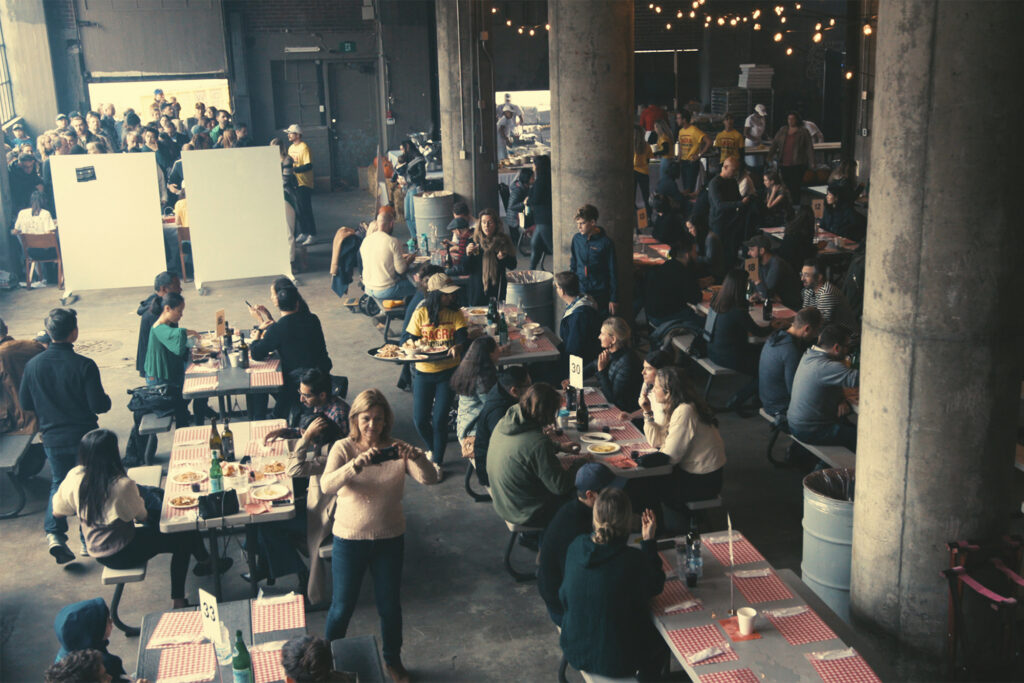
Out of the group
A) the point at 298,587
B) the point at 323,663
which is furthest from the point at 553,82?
the point at 323,663

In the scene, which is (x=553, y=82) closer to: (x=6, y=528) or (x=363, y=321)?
(x=363, y=321)

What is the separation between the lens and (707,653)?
14.9 feet

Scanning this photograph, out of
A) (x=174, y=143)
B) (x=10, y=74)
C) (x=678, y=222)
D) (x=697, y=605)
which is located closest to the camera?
A: (x=697, y=605)

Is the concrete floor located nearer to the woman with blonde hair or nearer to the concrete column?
the woman with blonde hair

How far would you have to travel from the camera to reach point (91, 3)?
2159cm

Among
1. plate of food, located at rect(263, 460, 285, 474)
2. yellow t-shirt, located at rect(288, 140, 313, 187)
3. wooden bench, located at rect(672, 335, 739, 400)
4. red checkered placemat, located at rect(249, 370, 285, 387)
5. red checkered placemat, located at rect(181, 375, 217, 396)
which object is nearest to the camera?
plate of food, located at rect(263, 460, 285, 474)

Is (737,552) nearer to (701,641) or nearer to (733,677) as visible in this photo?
(701,641)

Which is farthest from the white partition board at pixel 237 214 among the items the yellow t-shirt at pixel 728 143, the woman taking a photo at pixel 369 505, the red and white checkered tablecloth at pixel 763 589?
the red and white checkered tablecloth at pixel 763 589

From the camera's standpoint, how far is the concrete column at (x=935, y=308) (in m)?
4.52

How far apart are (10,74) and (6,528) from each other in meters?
16.3

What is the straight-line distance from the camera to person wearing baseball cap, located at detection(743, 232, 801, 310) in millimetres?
9844

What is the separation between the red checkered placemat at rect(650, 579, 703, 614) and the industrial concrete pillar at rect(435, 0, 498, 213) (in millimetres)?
11672

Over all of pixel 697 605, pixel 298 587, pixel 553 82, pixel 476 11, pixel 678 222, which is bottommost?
pixel 298 587

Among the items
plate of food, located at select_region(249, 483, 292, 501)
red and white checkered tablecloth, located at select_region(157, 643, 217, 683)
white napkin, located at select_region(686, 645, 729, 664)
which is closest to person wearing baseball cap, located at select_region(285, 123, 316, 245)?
plate of food, located at select_region(249, 483, 292, 501)
